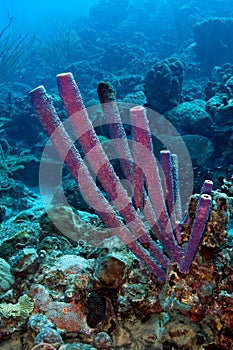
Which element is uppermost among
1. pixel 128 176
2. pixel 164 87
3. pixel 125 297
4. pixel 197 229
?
pixel 164 87

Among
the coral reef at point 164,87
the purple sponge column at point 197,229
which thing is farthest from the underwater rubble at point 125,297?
the coral reef at point 164,87

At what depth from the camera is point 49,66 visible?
1691 cm

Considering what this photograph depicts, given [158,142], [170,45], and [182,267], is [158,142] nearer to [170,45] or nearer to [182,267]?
[182,267]

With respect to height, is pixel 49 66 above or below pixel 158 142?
above

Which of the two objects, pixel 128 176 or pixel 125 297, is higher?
pixel 128 176

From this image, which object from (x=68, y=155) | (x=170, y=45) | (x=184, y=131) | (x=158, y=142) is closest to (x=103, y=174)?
(x=68, y=155)

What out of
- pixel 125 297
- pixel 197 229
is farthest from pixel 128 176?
pixel 125 297

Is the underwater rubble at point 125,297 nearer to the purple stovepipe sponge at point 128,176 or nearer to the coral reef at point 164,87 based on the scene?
the purple stovepipe sponge at point 128,176

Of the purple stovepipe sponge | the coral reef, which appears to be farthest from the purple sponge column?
the coral reef

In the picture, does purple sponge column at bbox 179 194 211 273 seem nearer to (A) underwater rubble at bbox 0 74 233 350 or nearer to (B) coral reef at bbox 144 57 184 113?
(A) underwater rubble at bbox 0 74 233 350

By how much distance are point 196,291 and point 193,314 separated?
0.13 metres

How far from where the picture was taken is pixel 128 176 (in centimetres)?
199

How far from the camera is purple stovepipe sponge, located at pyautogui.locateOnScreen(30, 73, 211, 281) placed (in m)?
1.53

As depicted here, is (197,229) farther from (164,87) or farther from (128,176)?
(164,87)
